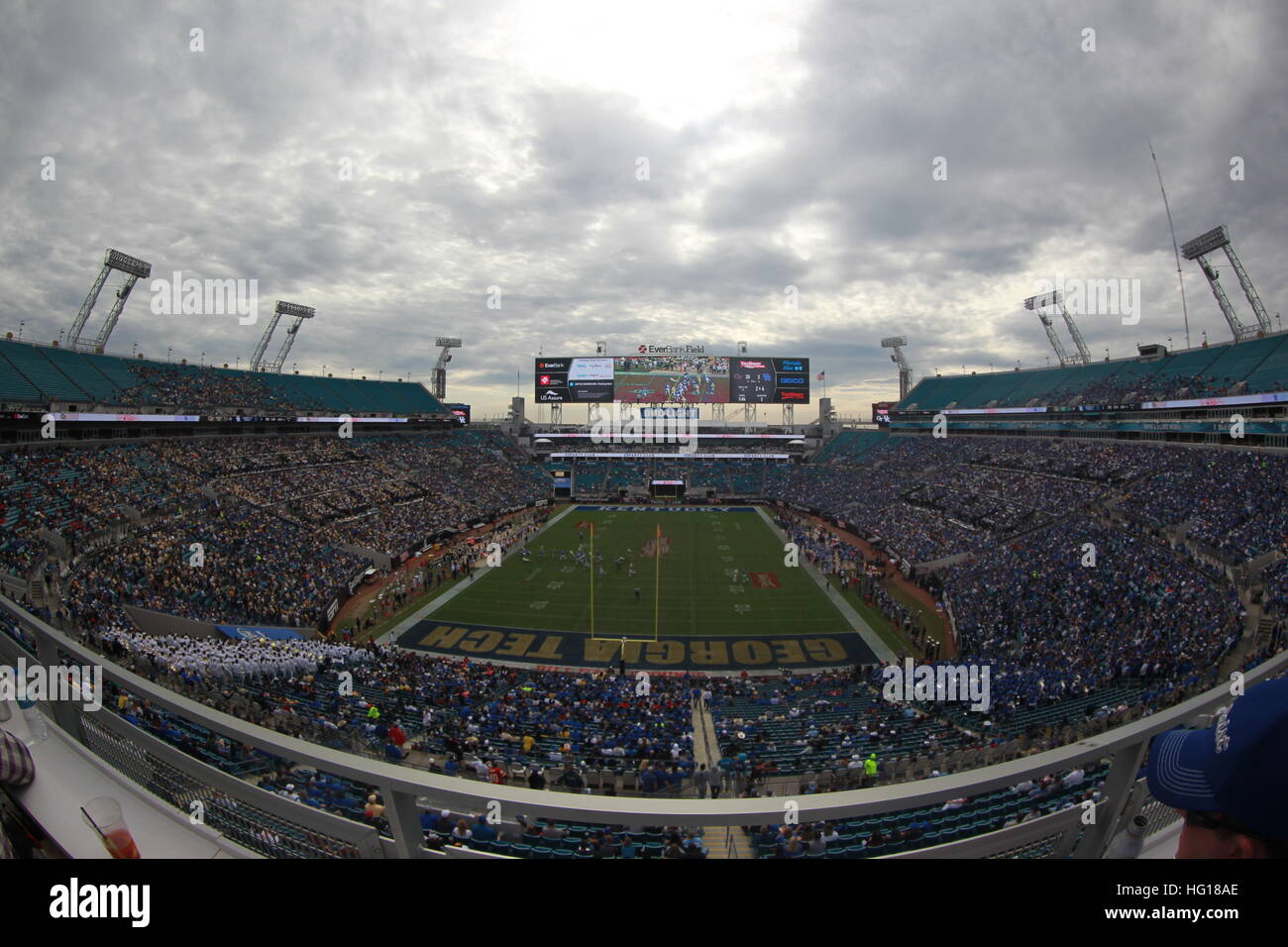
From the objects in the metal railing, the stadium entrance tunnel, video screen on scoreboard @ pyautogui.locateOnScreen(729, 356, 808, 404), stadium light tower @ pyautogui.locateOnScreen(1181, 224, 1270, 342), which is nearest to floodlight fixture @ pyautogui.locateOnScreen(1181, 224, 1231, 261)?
stadium light tower @ pyautogui.locateOnScreen(1181, 224, 1270, 342)

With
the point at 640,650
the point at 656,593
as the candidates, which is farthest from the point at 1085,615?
the point at 656,593

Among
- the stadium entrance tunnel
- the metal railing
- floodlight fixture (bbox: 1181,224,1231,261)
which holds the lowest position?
the stadium entrance tunnel

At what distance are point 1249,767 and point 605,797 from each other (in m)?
2.24

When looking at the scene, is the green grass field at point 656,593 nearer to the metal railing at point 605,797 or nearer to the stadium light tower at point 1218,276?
the metal railing at point 605,797

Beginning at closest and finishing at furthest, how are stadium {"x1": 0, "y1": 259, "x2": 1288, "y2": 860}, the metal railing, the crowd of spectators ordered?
the metal railing, stadium {"x1": 0, "y1": 259, "x2": 1288, "y2": 860}, the crowd of spectators

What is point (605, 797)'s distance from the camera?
8.97 feet

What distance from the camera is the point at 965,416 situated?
59.5 m

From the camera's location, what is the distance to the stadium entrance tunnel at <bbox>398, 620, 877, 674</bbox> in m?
20.5

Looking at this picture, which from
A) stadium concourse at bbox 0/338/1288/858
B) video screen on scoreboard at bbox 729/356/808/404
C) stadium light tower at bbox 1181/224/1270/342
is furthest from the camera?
video screen on scoreboard at bbox 729/356/808/404
